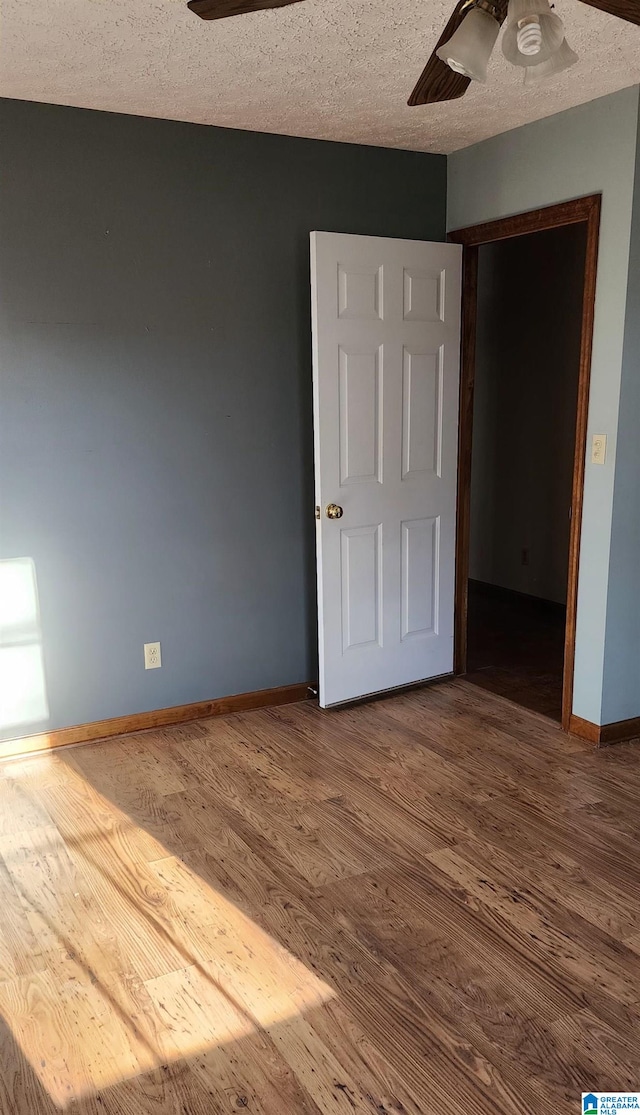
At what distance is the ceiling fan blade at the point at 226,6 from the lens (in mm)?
1704

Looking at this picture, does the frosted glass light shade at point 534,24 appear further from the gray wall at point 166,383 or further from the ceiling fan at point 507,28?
the gray wall at point 166,383

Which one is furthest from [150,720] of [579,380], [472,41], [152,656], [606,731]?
[472,41]

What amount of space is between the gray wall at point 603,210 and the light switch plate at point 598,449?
0.02 m

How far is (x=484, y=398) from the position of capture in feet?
18.6

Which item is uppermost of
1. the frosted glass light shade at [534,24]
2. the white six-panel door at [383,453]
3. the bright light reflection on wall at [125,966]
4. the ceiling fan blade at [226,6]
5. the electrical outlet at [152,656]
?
the ceiling fan blade at [226,6]

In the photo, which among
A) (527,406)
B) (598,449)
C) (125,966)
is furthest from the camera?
(527,406)

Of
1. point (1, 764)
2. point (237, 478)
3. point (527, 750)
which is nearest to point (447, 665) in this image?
point (527, 750)

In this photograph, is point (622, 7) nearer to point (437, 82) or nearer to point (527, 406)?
point (437, 82)

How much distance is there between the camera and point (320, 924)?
90.5 inches

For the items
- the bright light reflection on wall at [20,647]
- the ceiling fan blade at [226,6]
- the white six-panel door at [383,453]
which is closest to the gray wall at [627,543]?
the white six-panel door at [383,453]

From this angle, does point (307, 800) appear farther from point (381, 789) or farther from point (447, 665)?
point (447, 665)

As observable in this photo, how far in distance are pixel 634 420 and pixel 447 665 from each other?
154 cm

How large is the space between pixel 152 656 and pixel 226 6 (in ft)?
8.12

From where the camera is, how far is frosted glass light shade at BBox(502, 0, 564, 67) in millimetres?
1684
